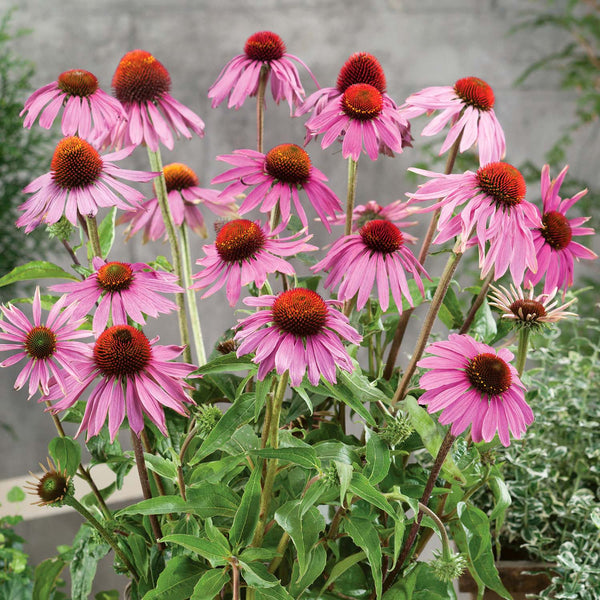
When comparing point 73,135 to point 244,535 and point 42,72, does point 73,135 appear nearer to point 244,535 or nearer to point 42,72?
point 244,535

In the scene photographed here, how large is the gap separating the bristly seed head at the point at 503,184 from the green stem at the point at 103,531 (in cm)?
29

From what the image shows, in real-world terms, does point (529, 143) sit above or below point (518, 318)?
above

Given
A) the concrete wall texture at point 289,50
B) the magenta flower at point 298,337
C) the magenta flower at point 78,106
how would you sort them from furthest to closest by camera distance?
the concrete wall texture at point 289,50 → the magenta flower at point 78,106 → the magenta flower at point 298,337

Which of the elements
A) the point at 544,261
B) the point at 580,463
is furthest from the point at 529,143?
the point at 544,261

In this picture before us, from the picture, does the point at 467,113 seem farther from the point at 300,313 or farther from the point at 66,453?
the point at 66,453

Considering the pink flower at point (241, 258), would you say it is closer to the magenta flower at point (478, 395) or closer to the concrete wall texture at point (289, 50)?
the magenta flower at point (478, 395)

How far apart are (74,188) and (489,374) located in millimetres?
257

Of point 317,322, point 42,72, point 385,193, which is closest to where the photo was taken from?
point 317,322

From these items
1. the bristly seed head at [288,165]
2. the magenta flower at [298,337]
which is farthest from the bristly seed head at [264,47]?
the magenta flower at [298,337]

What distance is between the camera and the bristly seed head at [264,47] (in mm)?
478

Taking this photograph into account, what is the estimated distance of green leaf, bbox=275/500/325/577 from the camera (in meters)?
0.35

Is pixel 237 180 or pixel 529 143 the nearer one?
pixel 237 180

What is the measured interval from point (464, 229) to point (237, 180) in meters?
0.15

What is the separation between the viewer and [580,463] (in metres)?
0.67
